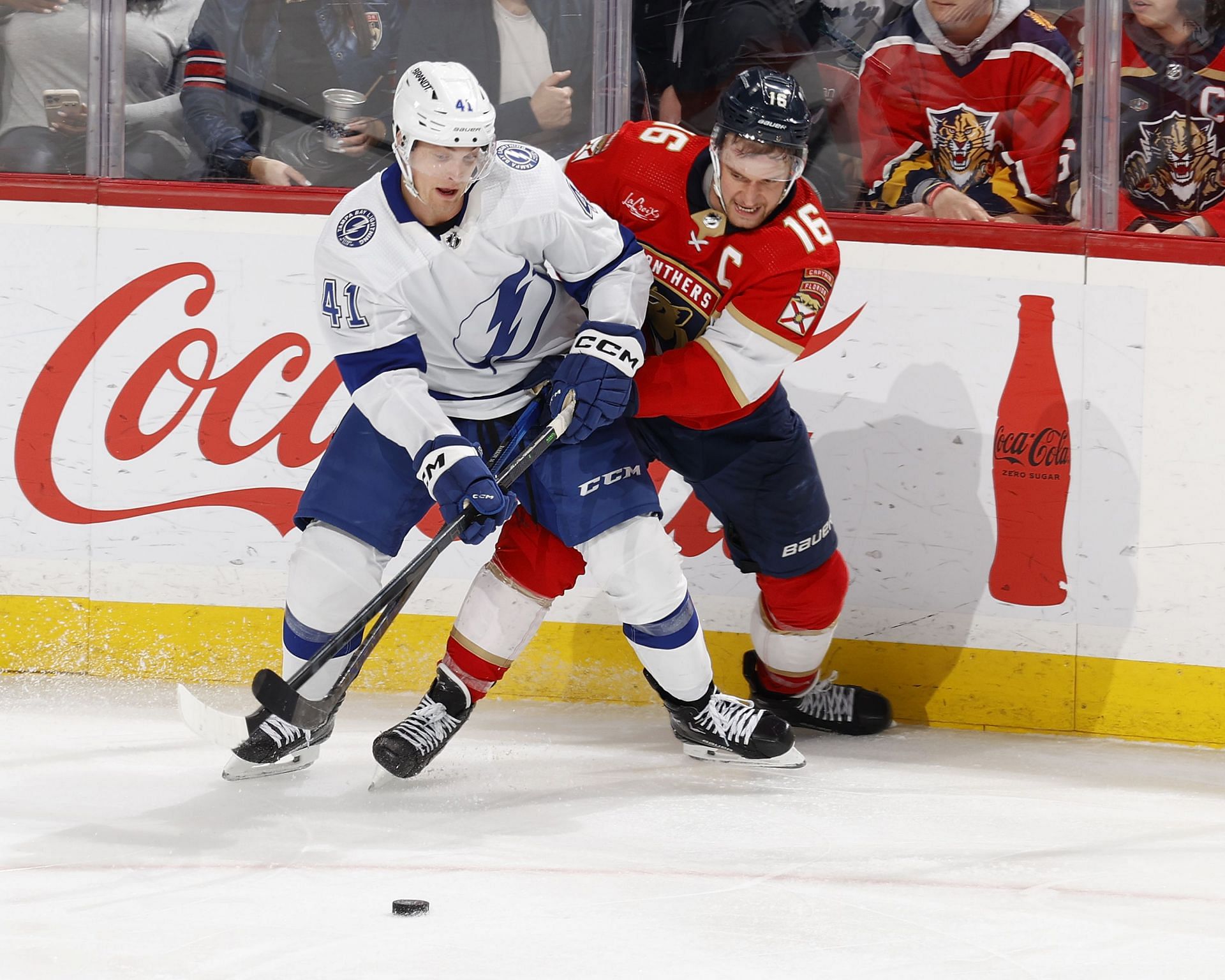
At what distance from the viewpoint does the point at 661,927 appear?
1.75 meters

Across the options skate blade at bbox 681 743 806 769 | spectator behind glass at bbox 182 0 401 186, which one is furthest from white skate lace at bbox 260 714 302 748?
spectator behind glass at bbox 182 0 401 186

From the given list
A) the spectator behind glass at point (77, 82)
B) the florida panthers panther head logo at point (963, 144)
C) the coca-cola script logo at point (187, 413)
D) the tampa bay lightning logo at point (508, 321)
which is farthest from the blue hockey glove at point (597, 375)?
the spectator behind glass at point (77, 82)

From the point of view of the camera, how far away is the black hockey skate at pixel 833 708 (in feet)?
9.46

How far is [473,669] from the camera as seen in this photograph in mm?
2488

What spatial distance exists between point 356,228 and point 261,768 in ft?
3.21

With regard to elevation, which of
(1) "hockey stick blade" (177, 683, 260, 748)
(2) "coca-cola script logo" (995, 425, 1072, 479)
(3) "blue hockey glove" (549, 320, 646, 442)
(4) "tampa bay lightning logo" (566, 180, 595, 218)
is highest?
(4) "tampa bay lightning logo" (566, 180, 595, 218)

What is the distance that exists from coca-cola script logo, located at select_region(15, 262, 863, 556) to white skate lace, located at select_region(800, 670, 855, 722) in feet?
1.40

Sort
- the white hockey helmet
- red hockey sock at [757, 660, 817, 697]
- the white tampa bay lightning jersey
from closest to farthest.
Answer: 1. the white hockey helmet
2. the white tampa bay lightning jersey
3. red hockey sock at [757, 660, 817, 697]

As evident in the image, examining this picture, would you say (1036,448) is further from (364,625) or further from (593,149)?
(364,625)

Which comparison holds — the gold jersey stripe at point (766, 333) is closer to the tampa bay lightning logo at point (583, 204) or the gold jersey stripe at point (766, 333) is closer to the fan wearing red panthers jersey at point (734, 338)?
the fan wearing red panthers jersey at point (734, 338)

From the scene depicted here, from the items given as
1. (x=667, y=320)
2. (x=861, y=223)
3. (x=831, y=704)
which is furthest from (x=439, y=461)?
(x=861, y=223)

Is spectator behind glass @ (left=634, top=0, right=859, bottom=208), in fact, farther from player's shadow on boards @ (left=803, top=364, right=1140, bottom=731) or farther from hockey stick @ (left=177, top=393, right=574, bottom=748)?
hockey stick @ (left=177, top=393, right=574, bottom=748)

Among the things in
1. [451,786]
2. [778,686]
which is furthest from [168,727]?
[778,686]

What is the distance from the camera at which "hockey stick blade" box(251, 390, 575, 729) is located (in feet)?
7.04
